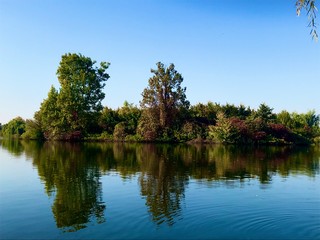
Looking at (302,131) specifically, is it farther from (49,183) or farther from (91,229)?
(91,229)

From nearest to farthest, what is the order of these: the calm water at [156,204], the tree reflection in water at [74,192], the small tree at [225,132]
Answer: the calm water at [156,204]
the tree reflection in water at [74,192]
the small tree at [225,132]

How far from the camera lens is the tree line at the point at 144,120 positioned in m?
59.9

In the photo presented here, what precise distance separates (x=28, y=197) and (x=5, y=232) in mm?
4633

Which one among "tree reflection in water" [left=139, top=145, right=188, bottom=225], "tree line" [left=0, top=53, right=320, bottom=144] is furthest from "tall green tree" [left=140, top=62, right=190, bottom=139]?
"tree reflection in water" [left=139, top=145, right=188, bottom=225]

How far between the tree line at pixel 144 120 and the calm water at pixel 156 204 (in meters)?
37.8

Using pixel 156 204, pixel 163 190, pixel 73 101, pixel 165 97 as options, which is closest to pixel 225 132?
pixel 165 97

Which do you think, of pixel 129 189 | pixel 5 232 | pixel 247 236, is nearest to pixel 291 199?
pixel 247 236

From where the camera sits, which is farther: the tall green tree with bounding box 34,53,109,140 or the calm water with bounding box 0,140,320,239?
the tall green tree with bounding box 34,53,109,140

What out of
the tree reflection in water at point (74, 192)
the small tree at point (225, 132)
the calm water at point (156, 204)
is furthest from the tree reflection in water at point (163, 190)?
the small tree at point (225, 132)

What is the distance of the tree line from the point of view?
5991 centimetres

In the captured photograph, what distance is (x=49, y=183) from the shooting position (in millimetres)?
17500

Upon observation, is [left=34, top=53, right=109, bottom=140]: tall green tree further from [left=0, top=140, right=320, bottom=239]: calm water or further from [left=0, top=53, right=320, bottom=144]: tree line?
[left=0, top=140, right=320, bottom=239]: calm water

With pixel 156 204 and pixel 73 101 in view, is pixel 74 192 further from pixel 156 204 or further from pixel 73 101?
pixel 73 101

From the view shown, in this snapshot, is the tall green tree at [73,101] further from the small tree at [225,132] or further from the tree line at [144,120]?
the small tree at [225,132]
